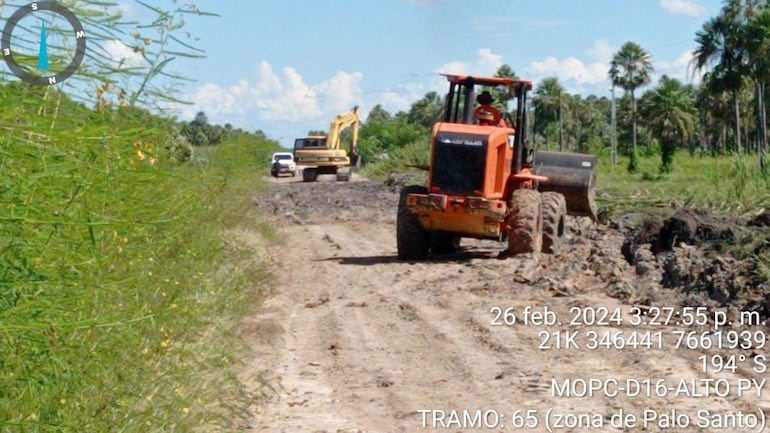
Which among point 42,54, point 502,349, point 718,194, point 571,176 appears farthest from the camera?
point 718,194

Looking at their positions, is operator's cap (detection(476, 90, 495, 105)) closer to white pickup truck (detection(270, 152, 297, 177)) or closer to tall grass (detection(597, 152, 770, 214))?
tall grass (detection(597, 152, 770, 214))

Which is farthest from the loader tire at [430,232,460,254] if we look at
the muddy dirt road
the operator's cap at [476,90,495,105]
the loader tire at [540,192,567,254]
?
the operator's cap at [476,90,495,105]

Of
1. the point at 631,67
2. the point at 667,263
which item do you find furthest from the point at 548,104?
the point at 667,263

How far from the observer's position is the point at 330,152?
49906 mm

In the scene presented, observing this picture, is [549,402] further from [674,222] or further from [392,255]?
[392,255]

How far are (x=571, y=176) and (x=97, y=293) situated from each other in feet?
45.1

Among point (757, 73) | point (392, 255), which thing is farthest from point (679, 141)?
point (392, 255)

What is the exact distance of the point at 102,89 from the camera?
18.7ft

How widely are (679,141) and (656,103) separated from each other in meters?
3.01

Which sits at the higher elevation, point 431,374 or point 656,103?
point 656,103

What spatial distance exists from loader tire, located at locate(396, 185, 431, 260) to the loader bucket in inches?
96.7

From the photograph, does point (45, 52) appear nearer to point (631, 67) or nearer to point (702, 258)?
point (702, 258)

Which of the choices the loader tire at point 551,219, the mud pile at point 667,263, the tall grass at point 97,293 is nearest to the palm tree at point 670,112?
the mud pile at point 667,263

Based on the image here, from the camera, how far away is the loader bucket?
710 inches
